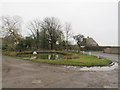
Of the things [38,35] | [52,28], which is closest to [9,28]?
[38,35]

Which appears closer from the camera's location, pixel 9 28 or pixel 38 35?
pixel 9 28

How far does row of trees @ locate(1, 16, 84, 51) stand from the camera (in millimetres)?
31453

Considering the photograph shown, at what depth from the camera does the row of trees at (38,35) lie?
31.5 metres

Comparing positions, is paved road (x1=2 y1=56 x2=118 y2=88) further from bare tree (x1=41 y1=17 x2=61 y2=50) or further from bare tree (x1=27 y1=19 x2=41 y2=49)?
bare tree (x1=27 y1=19 x2=41 y2=49)

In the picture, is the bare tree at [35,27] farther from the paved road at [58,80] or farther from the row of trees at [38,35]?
the paved road at [58,80]

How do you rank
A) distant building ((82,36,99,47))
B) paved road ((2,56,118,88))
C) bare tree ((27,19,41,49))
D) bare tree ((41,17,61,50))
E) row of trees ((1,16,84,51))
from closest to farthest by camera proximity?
1. paved road ((2,56,118,88))
2. row of trees ((1,16,84,51))
3. bare tree ((41,17,61,50))
4. bare tree ((27,19,41,49))
5. distant building ((82,36,99,47))

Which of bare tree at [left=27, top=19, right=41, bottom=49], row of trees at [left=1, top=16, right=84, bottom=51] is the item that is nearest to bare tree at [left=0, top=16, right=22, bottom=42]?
row of trees at [left=1, top=16, right=84, bottom=51]

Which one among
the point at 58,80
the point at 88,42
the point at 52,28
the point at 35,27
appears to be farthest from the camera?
the point at 88,42

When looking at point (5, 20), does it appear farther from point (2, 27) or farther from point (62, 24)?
point (62, 24)

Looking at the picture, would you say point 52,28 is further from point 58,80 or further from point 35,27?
point 58,80

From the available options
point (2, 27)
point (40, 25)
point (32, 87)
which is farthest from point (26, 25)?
point (32, 87)

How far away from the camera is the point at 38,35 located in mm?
40688

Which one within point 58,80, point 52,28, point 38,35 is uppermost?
point 52,28

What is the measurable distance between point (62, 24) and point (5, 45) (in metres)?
A: 23.0
